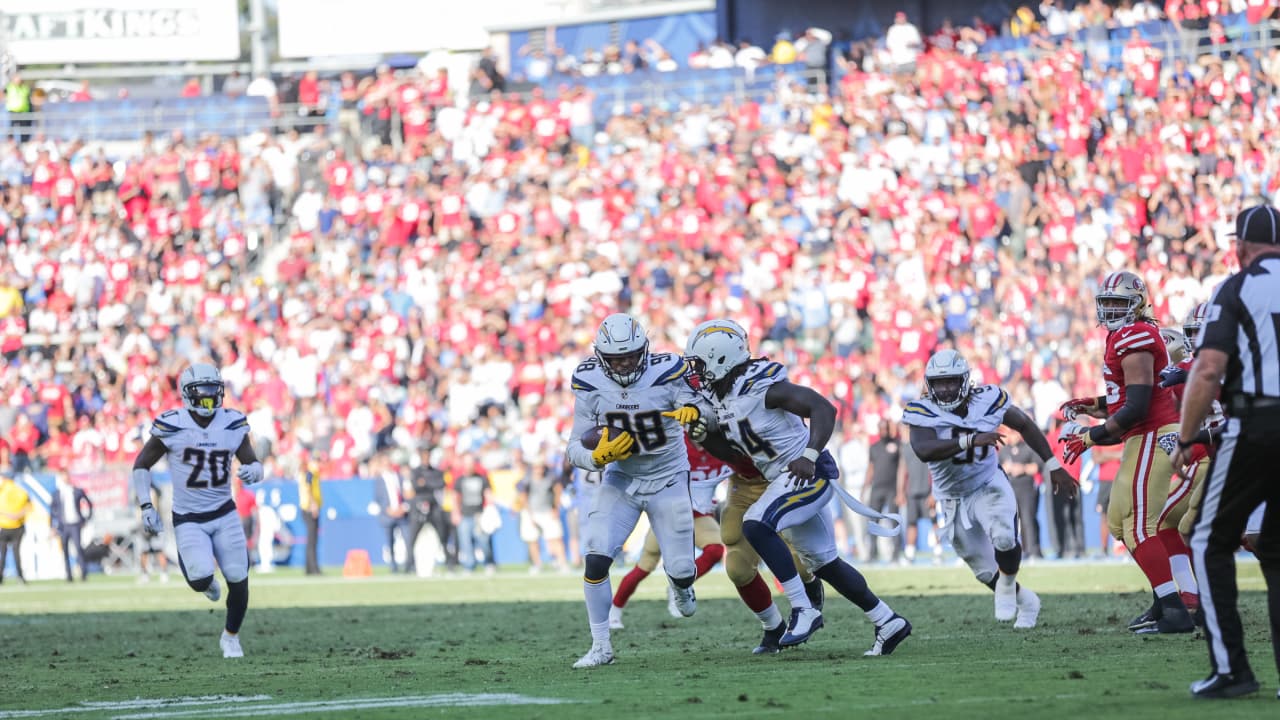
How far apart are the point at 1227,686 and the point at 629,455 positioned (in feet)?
12.6

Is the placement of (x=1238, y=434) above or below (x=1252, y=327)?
below

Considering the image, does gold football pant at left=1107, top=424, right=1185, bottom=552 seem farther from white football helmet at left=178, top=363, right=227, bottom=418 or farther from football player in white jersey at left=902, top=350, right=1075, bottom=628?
white football helmet at left=178, top=363, right=227, bottom=418

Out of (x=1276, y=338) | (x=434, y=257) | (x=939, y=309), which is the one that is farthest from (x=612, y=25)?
(x=1276, y=338)

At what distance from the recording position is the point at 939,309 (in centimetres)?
2495

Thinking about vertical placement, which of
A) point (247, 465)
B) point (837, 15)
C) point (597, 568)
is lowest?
point (597, 568)

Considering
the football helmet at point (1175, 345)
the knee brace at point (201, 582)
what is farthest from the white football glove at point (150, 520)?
the football helmet at point (1175, 345)

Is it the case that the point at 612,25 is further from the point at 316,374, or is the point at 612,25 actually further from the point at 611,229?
the point at 316,374

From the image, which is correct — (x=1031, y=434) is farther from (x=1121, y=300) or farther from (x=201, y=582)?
(x=201, y=582)

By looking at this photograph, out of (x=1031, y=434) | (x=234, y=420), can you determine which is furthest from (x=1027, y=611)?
(x=234, y=420)

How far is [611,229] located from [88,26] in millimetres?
17098

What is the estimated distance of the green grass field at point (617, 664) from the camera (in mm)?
7551

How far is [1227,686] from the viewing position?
276 inches

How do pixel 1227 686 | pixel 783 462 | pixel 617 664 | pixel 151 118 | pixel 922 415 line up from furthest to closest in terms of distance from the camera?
1. pixel 151 118
2. pixel 922 415
3. pixel 783 462
4. pixel 617 664
5. pixel 1227 686

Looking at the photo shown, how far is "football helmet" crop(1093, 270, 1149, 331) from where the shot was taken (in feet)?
35.3
